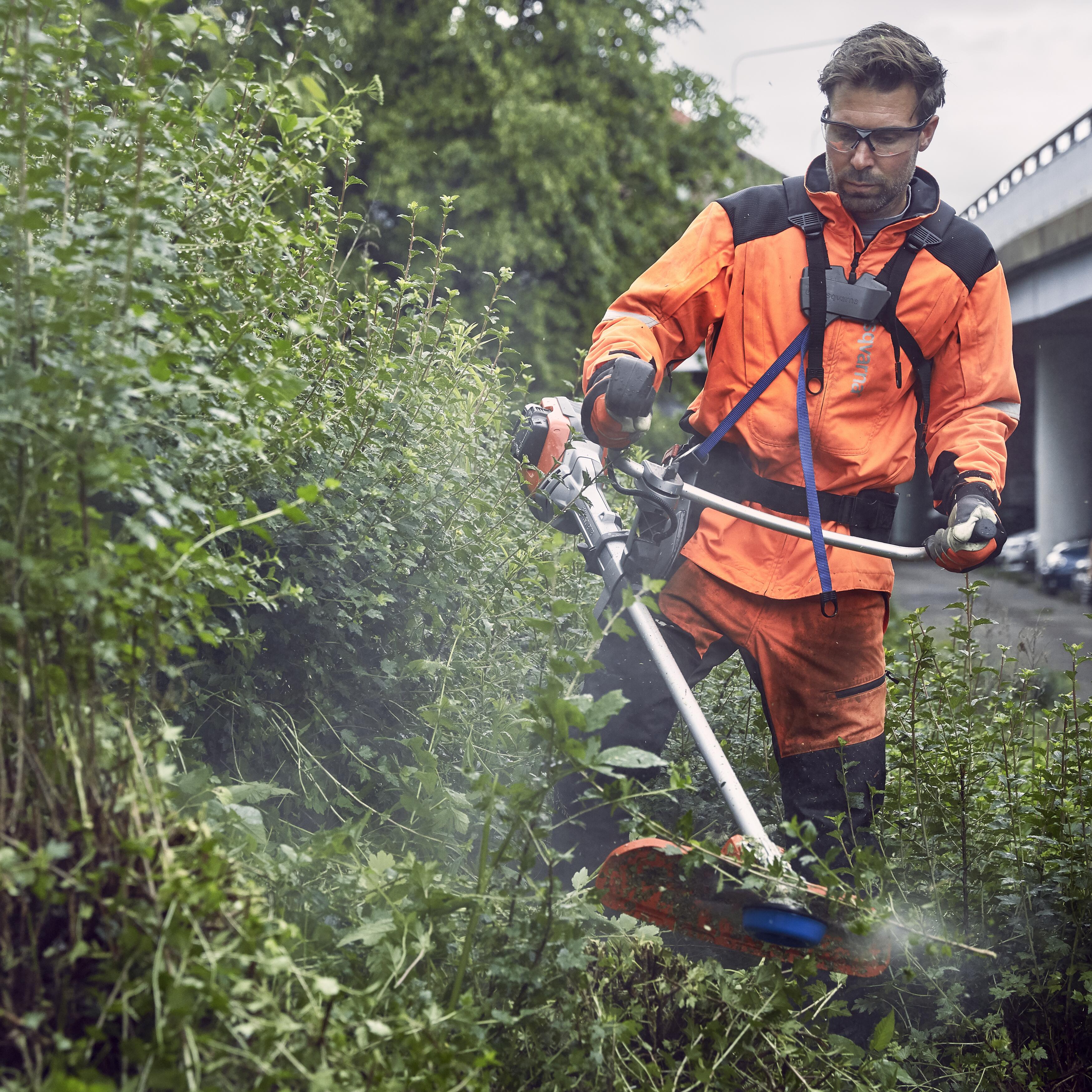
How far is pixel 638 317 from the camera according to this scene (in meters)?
2.88

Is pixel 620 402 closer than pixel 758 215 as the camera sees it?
Yes

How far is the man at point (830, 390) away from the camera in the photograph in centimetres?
285

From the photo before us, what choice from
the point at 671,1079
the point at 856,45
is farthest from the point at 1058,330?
the point at 671,1079

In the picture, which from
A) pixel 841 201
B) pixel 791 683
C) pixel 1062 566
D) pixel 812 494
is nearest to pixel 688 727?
pixel 791 683

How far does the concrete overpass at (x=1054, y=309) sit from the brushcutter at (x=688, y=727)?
14.0 metres

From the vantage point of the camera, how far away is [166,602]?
1.58 m

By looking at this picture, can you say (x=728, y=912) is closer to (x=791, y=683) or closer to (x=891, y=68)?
(x=791, y=683)

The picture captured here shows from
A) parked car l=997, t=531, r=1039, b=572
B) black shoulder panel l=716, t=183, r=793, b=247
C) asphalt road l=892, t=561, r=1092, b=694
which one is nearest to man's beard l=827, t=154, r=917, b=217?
black shoulder panel l=716, t=183, r=793, b=247

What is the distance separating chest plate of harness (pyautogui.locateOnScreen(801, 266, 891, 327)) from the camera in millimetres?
2826

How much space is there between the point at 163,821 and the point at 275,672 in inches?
53.4

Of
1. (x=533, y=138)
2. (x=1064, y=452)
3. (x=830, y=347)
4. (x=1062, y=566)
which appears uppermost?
(x=533, y=138)

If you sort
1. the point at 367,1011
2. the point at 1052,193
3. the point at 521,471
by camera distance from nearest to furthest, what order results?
1. the point at 367,1011
2. the point at 521,471
3. the point at 1052,193

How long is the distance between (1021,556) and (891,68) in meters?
24.4

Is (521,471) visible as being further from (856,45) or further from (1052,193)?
(1052,193)
